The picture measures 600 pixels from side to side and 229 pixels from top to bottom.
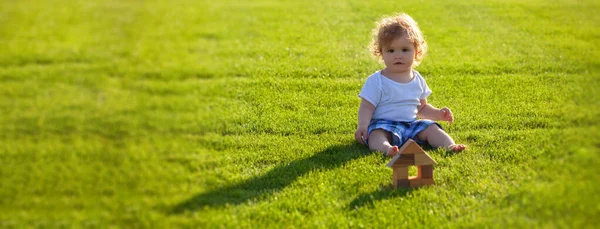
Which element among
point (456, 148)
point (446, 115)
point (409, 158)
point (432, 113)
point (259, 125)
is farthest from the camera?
point (259, 125)

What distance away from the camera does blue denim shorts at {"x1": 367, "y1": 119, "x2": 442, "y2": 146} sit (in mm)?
5781

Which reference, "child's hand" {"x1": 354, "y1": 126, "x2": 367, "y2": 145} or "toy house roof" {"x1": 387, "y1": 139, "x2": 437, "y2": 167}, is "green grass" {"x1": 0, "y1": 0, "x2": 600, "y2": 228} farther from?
"toy house roof" {"x1": 387, "y1": 139, "x2": 437, "y2": 167}

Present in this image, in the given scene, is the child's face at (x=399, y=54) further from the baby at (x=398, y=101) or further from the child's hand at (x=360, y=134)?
the child's hand at (x=360, y=134)

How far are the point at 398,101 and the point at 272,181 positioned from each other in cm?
159

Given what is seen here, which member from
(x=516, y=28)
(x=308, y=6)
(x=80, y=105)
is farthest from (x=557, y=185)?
(x=308, y=6)

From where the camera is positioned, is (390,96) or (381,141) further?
(390,96)

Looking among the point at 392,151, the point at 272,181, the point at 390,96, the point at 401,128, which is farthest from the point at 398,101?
the point at 272,181

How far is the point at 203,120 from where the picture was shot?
5984mm

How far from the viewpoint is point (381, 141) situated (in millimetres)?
5641

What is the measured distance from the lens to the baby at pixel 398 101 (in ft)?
18.9

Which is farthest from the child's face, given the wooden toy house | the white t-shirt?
the wooden toy house

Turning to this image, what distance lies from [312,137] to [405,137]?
81cm

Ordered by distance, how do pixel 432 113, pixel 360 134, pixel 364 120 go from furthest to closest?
pixel 432 113
pixel 364 120
pixel 360 134

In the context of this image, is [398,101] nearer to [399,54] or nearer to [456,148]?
[399,54]
